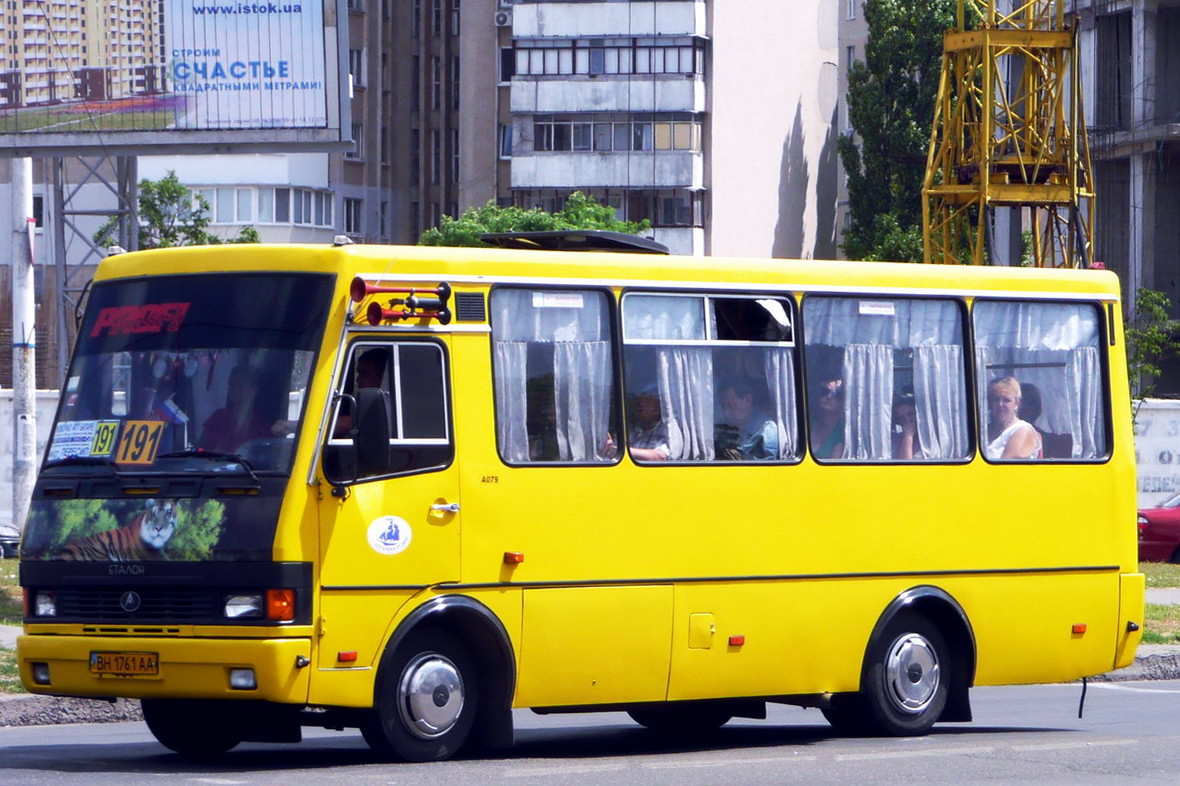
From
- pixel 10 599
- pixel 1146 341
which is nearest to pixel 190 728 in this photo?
pixel 10 599

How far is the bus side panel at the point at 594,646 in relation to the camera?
430 inches

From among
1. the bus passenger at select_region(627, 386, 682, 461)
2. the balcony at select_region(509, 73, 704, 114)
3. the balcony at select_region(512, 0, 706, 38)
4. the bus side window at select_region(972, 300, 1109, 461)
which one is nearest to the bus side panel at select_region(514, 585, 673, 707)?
the bus passenger at select_region(627, 386, 682, 461)

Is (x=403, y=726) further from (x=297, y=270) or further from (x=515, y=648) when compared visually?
(x=297, y=270)

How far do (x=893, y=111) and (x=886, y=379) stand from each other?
181 feet

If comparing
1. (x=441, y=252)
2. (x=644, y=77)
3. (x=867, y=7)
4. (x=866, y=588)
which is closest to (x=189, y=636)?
(x=441, y=252)

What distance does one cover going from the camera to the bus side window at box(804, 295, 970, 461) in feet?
40.6

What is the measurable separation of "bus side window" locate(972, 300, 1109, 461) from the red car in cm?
1983

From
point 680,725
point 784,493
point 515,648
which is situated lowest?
point 680,725

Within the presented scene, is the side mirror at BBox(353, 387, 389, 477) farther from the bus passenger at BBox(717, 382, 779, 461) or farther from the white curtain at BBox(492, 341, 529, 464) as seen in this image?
the bus passenger at BBox(717, 382, 779, 461)

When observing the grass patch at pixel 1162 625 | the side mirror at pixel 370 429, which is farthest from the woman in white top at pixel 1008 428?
the grass patch at pixel 1162 625

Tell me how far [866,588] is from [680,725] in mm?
1654

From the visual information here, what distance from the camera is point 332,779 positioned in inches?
384

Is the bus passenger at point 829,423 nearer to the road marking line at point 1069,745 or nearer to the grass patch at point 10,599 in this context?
the road marking line at point 1069,745

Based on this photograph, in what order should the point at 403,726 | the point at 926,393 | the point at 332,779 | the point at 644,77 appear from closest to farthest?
the point at 332,779 → the point at 403,726 → the point at 926,393 → the point at 644,77
